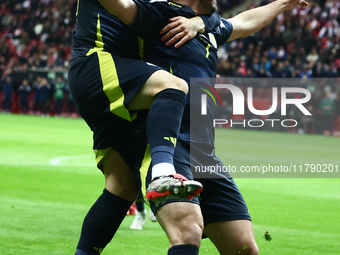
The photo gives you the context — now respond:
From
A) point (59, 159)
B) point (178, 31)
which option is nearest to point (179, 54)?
point (178, 31)

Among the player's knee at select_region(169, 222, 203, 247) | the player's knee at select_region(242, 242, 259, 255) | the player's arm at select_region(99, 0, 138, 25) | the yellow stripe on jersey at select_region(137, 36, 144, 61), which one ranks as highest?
the player's arm at select_region(99, 0, 138, 25)

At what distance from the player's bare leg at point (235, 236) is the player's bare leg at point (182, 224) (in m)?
0.56

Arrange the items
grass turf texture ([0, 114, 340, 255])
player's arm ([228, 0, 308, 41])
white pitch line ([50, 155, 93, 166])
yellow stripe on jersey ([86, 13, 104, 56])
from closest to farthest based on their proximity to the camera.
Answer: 1. yellow stripe on jersey ([86, 13, 104, 56])
2. player's arm ([228, 0, 308, 41])
3. grass turf texture ([0, 114, 340, 255])
4. white pitch line ([50, 155, 93, 166])

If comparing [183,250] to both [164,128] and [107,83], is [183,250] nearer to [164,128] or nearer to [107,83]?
[164,128]

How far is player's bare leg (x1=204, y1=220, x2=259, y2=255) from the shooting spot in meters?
2.83

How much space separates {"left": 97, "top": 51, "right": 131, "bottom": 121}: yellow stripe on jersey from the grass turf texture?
193cm

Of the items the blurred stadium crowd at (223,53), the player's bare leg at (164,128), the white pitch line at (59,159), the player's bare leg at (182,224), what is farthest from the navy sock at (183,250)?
the blurred stadium crowd at (223,53)

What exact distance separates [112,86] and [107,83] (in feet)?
0.09

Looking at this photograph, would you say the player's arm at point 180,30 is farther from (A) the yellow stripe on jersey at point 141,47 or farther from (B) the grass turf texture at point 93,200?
(B) the grass turf texture at point 93,200

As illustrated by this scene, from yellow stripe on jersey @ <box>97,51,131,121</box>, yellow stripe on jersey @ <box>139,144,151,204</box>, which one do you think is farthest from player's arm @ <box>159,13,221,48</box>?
yellow stripe on jersey @ <box>139,144,151,204</box>

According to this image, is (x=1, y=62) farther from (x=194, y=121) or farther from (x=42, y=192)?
(x=194, y=121)

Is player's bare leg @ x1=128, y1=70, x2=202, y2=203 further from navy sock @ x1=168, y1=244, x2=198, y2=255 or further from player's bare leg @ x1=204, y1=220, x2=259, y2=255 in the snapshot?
player's bare leg @ x1=204, y1=220, x2=259, y2=255

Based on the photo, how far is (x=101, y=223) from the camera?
289 centimetres

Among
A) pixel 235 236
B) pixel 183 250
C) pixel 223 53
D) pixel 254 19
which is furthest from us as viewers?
pixel 223 53
